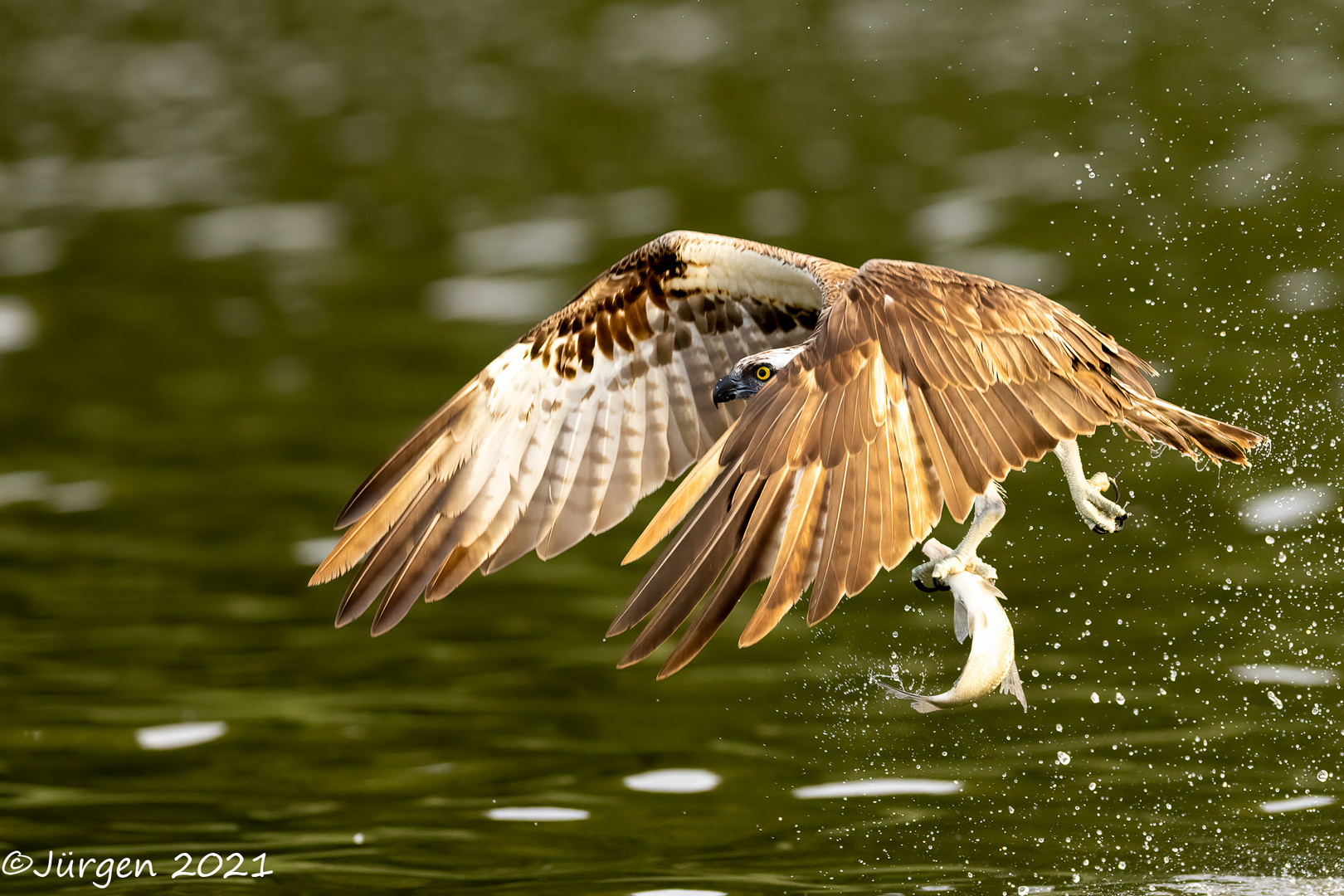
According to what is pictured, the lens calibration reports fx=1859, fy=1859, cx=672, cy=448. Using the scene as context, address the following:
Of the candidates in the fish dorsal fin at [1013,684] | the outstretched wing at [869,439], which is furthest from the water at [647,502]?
the outstretched wing at [869,439]

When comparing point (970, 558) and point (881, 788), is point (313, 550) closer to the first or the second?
point (881, 788)

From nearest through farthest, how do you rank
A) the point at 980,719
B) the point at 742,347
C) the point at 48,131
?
the point at 742,347 < the point at 980,719 < the point at 48,131

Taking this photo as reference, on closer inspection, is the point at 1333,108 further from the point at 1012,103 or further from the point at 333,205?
the point at 333,205

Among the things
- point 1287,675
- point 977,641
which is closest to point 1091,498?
point 977,641

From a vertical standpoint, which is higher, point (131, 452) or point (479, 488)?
point (131, 452)

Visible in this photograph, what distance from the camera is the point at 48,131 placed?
28.7 metres

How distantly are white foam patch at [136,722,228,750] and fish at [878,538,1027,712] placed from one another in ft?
Answer: 17.8

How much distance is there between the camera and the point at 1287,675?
1070cm

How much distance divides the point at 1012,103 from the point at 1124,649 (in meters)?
16.9

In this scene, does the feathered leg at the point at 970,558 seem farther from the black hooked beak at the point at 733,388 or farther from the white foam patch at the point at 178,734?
the white foam patch at the point at 178,734

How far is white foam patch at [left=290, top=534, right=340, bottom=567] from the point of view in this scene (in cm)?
1394

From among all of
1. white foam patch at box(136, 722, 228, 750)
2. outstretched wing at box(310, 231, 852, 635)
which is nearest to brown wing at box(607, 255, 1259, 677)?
outstretched wing at box(310, 231, 852, 635)

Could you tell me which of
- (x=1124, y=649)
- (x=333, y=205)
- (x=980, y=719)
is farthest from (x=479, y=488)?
(x=333, y=205)

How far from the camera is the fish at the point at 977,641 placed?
6.62m
